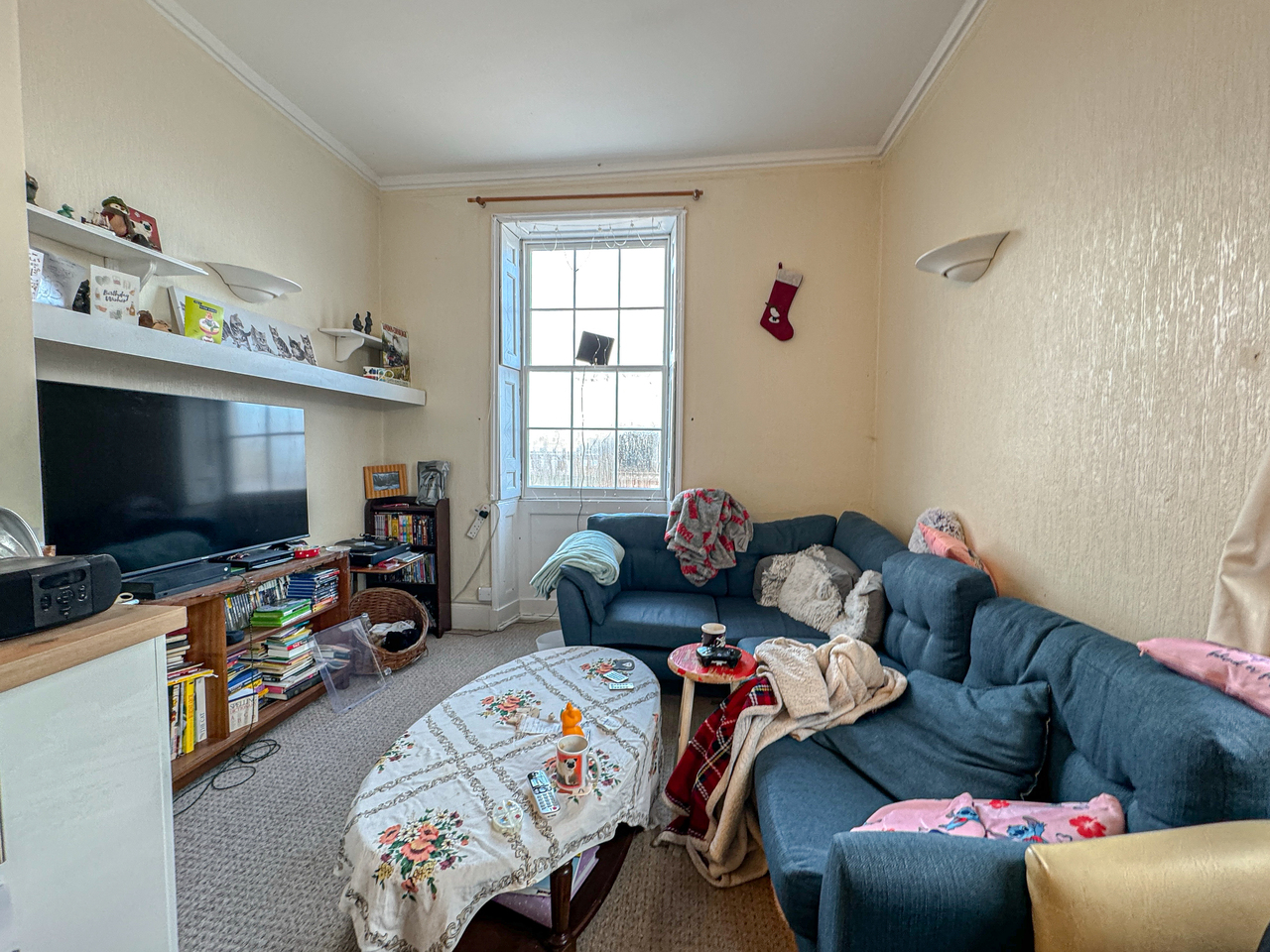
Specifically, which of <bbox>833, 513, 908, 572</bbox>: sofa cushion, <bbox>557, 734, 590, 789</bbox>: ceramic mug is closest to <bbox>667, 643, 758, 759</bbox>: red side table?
<bbox>557, 734, 590, 789</bbox>: ceramic mug

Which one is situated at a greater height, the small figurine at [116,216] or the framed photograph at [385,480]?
the small figurine at [116,216]

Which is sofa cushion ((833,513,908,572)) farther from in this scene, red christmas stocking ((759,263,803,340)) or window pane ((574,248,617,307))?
window pane ((574,248,617,307))

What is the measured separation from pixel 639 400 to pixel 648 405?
7 cm

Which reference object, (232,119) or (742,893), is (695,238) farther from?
(742,893)

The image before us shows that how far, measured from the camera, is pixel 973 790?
1.26 metres

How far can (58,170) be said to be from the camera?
5.86ft

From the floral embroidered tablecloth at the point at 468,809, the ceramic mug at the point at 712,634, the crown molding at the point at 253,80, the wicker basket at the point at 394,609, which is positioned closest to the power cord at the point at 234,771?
the wicker basket at the point at 394,609

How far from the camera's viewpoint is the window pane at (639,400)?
369 cm

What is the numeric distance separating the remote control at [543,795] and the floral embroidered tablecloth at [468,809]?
0.07 feet

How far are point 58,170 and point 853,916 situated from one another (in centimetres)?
308

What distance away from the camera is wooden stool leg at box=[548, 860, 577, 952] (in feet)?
3.98

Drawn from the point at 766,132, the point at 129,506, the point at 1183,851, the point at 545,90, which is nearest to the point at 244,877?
the point at 129,506

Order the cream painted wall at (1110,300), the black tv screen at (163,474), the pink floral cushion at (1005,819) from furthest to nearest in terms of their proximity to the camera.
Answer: the black tv screen at (163,474) → the cream painted wall at (1110,300) → the pink floral cushion at (1005,819)

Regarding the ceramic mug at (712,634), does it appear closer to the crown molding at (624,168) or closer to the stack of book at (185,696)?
the stack of book at (185,696)
